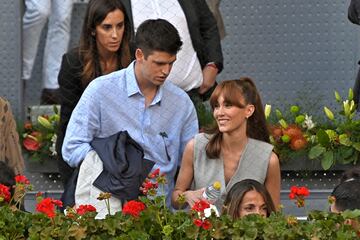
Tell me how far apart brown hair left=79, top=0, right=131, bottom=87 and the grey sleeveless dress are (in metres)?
0.88

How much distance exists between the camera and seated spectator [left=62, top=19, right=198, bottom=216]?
295 inches

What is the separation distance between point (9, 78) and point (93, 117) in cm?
333

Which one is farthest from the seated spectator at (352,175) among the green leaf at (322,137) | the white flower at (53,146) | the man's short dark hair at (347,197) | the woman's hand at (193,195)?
the white flower at (53,146)

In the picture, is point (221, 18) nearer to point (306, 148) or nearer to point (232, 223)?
point (306, 148)

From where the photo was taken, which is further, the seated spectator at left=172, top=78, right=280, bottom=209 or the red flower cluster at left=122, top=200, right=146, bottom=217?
the seated spectator at left=172, top=78, right=280, bottom=209

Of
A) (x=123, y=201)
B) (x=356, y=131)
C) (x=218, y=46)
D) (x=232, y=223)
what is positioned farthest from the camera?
(x=356, y=131)

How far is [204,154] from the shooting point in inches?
296

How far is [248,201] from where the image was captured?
6945 mm

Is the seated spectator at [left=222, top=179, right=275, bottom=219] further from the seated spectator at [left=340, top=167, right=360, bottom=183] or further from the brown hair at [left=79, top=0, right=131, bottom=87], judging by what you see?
the brown hair at [left=79, top=0, right=131, bottom=87]

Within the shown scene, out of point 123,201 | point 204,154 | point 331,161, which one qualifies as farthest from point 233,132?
point 331,161

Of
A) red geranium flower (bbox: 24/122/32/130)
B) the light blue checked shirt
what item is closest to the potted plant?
red geranium flower (bbox: 24/122/32/130)

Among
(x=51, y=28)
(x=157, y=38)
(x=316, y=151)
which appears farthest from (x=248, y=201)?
(x=51, y=28)

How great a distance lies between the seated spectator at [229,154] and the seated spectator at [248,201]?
41 centimetres

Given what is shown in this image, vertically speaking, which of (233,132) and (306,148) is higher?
(233,132)
